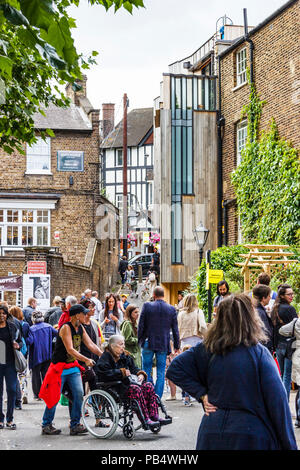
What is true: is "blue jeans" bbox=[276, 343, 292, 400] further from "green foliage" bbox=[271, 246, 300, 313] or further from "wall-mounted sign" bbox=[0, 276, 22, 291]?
"wall-mounted sign" bbox=[0, 276, 22, 291]

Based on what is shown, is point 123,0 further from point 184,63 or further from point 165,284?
point 184,63

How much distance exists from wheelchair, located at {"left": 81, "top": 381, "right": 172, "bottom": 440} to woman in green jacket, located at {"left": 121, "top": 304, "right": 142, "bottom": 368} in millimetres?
2535

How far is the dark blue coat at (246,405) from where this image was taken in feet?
15.1

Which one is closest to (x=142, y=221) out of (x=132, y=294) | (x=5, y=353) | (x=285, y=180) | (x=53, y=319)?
(x=132, y=294)

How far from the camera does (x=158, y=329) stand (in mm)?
12008

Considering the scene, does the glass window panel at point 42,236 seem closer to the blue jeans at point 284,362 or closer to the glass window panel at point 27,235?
the glass window panel at point 27,235

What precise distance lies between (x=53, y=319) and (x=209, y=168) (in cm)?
1354

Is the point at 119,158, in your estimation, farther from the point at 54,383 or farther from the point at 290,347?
the point at 54,383

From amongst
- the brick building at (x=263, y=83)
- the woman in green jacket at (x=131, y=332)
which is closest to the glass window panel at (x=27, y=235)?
the brick building at (x=263, y=83)

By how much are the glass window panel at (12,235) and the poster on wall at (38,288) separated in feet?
36.6

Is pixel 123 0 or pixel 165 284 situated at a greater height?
pixel 123 0

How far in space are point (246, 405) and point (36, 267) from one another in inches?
946

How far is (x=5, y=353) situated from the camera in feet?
34.2

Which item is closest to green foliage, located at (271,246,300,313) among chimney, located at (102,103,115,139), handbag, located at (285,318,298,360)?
handbag, located at (285,318,298,360)
